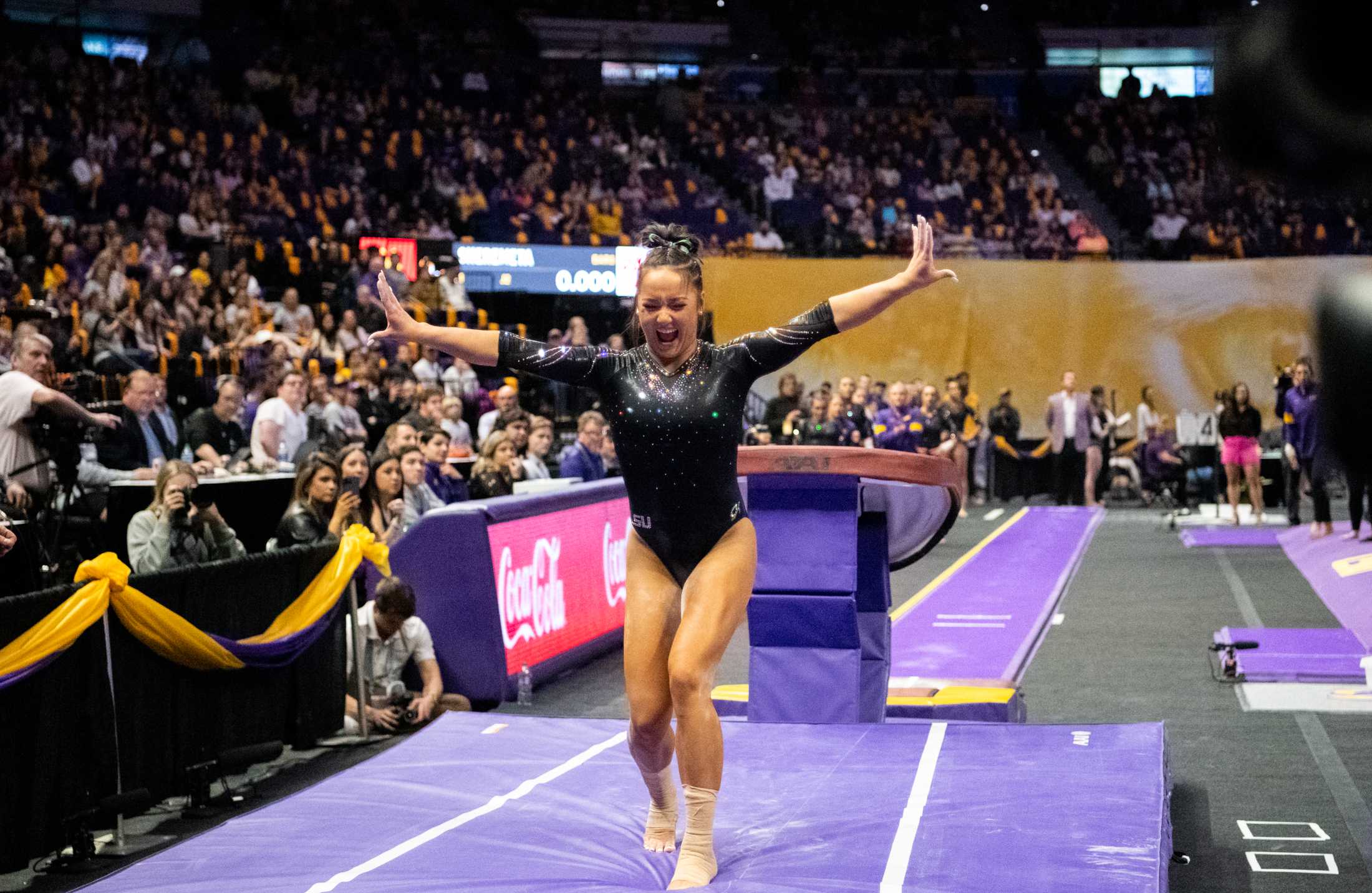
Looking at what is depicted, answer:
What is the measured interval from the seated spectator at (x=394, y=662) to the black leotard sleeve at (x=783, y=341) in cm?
340

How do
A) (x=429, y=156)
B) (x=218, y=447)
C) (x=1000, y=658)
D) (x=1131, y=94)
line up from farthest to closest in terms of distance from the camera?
(x=1131, y=94)
(x=429, y=156)
(x=218, y=447)
(x=1000, y=658)

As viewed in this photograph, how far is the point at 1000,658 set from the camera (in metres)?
7.80

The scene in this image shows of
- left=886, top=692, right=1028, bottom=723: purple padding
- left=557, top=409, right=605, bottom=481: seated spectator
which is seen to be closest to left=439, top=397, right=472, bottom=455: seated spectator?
left=557, top=409, right=605, bottom=481: seated spectator

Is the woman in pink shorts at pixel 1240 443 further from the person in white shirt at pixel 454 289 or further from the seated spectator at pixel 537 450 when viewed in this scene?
the person in white shirt at pixel 454 289

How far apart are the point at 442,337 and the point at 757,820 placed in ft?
5.95

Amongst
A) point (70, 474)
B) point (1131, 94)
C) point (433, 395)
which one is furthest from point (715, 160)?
point (70, 474)

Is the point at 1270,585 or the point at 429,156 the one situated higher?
the point at 429,156

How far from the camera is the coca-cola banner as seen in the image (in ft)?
26.4

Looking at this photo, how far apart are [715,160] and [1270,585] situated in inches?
671

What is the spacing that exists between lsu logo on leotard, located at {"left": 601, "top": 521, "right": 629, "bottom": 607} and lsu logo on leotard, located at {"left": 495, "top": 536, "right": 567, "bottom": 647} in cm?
84

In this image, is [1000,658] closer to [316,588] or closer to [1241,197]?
[316,588]

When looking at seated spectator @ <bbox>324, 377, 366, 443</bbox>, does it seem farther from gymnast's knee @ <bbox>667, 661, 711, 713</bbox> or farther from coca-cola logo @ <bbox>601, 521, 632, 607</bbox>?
gymnast's knee @ <bbox>667, 661, 711, 713</bbox>

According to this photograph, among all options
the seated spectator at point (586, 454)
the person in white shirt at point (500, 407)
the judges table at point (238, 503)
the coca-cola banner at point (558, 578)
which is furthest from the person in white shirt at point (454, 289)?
the coca-cola banner at point (558, 578)

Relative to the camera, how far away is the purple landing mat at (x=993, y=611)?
7.71 meters
